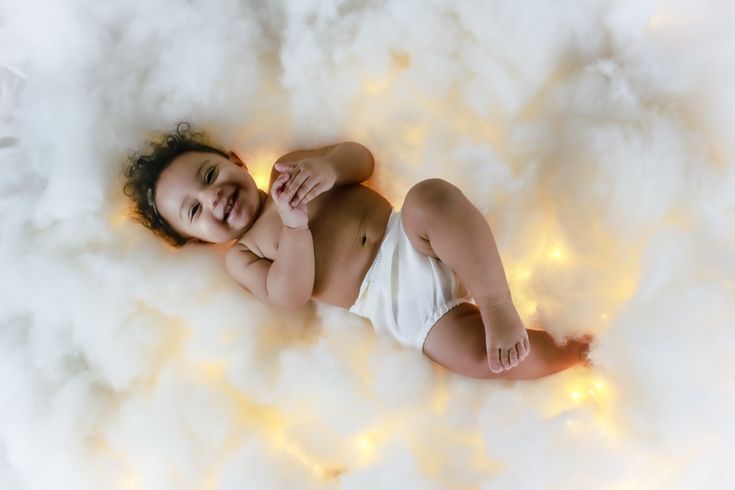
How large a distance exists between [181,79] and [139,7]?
Result: 173 millimetres

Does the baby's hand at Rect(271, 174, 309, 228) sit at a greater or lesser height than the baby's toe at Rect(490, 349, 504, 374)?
greater

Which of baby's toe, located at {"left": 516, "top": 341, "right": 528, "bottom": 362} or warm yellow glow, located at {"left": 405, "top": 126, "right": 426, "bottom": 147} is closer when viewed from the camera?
baby's toe, located at {"left": 516, "top": 341, "right": 528, "bottom": 362}

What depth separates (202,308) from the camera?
3.90ft

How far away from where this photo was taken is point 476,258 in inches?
40.2

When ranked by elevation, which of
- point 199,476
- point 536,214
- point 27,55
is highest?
point 536,214

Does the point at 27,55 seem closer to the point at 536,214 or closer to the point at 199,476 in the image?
the point at 199,476

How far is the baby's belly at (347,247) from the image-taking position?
118 cm

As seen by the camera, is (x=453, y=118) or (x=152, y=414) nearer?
(x=152, y=414)

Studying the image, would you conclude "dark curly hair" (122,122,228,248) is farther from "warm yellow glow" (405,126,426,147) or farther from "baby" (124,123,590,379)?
"warm yellow glow" (405,126,426,147)

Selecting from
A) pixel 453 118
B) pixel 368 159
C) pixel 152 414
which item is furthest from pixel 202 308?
pixel 453 118

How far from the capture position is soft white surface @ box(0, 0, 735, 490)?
1.03 metres

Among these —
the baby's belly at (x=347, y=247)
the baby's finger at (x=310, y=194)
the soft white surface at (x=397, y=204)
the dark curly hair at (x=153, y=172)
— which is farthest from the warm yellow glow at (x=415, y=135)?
the dark curly hair at (x=153, y=172)

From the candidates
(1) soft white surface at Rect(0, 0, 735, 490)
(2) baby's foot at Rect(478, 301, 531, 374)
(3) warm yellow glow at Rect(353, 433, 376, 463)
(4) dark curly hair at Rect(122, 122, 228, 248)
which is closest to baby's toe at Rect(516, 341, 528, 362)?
(2) baby's foot at Rect(478, 301, 531, 374)

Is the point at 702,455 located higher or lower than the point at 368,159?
lower
